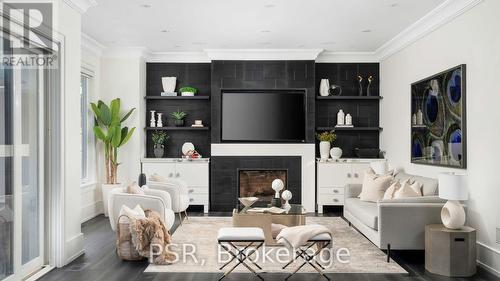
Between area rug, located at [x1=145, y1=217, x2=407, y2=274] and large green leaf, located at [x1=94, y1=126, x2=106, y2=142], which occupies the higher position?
large green leaf, located at [x1=94, y1=126, x2=106, y2=142]

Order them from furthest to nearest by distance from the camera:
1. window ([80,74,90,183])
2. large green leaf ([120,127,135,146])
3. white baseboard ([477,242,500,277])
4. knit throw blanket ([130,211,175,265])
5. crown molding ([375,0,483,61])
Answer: large green leaf ([120,127,135,146]) → window ([80,74,90,183]) → crown molding ([375,0,483,61]) → knit throw blanket ([130,211,175,265]) → white baseboard ([477,242,500,277])

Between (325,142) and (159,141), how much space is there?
2.97 meters

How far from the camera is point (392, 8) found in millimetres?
5129

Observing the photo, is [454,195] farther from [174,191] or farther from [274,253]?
[174,191]

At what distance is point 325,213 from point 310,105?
1904mm

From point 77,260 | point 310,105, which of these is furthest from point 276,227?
point 310,105

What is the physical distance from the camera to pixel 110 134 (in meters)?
7.02

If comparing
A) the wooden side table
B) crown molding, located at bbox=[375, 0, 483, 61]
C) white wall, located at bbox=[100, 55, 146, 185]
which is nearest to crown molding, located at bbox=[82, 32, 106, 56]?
white wall, located at bbox=[100, 55, 146, 185]

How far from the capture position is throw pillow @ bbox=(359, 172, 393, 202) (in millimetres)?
5820

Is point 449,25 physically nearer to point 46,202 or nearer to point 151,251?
point 151,251

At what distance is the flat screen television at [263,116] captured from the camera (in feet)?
25.2

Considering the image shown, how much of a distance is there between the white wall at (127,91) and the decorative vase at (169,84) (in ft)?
1.53

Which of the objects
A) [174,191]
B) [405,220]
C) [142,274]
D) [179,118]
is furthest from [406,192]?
[179,118]

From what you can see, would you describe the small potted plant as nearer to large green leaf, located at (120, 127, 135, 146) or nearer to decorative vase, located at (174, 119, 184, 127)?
decorative vase, located at (174, 119, 184, 127)
